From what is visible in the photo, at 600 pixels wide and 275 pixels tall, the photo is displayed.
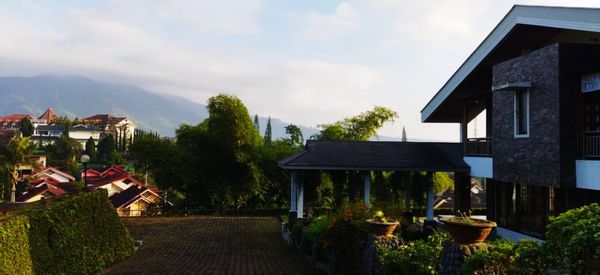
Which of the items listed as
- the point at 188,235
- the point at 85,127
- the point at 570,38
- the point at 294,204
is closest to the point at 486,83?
the point at 570,38

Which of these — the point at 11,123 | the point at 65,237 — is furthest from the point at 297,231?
the point at 11,123

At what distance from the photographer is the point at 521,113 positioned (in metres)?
14.1

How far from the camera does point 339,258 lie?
11.4 meters

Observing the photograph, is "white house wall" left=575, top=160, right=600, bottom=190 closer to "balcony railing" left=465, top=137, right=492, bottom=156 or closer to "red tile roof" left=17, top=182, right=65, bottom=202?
"balcony railing" left=465, top=137, right=492, bottom=156

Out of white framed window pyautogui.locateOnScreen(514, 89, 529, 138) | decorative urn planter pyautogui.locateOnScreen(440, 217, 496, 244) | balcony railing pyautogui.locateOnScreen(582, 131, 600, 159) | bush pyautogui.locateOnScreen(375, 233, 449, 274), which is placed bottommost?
bush pyautogui.locateOnScreen(375, 233, 449, 274)

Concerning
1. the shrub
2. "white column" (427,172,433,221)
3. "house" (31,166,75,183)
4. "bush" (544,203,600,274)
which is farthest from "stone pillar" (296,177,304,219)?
"house" (31,166,75,183)

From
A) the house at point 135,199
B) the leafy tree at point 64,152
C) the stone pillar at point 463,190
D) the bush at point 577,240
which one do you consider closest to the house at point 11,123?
the leafy tree at point 64,152

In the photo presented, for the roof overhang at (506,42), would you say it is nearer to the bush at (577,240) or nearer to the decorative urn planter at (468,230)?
the decorative urn planter at (468,230)

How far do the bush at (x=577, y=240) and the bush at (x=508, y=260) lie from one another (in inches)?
14.2

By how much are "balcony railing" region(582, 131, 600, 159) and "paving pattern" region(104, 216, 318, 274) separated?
760 cm

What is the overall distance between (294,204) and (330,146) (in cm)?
286

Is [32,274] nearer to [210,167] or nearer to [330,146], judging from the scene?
[330,146]

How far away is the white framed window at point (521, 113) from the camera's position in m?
13.9

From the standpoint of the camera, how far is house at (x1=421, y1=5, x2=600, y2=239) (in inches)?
473
